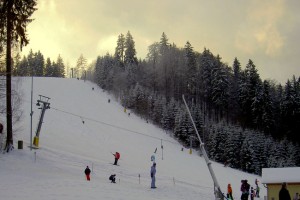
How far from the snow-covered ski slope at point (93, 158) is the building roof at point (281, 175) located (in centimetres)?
366

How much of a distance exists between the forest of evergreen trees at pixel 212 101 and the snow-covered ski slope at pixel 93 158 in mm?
5024

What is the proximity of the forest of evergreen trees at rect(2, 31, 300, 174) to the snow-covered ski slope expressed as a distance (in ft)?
16.5

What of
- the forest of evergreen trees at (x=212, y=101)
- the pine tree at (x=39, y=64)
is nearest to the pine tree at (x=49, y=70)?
the pine tree at (x=39, y=64)

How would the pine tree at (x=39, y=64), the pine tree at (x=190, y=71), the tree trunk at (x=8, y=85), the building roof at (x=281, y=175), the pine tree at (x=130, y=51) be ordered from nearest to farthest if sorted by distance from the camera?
the tree trunk at (x=8, y=85) → the building roof at (x=281, y=175) → the pine tree at (x=190, y=71) → the pine tree at (x=130, y=51) → the pine tree at (x=39, y=64)

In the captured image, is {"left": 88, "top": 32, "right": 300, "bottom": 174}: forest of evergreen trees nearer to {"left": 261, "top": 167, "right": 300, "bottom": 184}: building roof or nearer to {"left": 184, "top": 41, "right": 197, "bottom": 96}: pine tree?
{"left": 184, "top": 41, "right": 197, "bottom": 96}: pine tree

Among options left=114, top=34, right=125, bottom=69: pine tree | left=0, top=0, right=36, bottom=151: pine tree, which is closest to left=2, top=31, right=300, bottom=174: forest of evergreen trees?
left=114, top=34, right=125, bottom=69: pine tree

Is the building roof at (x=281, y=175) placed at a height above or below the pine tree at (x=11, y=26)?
below

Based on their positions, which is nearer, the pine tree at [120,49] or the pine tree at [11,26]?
the pine tree at [11,26]

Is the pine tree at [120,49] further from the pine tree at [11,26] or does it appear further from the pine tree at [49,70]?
the pine tree at [11,26]

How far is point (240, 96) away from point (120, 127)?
43.4 metres

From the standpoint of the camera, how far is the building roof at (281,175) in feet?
98.0

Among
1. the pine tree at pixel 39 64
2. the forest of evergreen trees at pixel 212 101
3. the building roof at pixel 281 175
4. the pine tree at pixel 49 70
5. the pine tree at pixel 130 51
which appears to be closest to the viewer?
the building roof at pixel 281 175

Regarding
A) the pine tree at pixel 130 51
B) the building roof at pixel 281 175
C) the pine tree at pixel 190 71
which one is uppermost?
the pine tree at pixel 130 51

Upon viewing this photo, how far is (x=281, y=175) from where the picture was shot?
1211 inches
